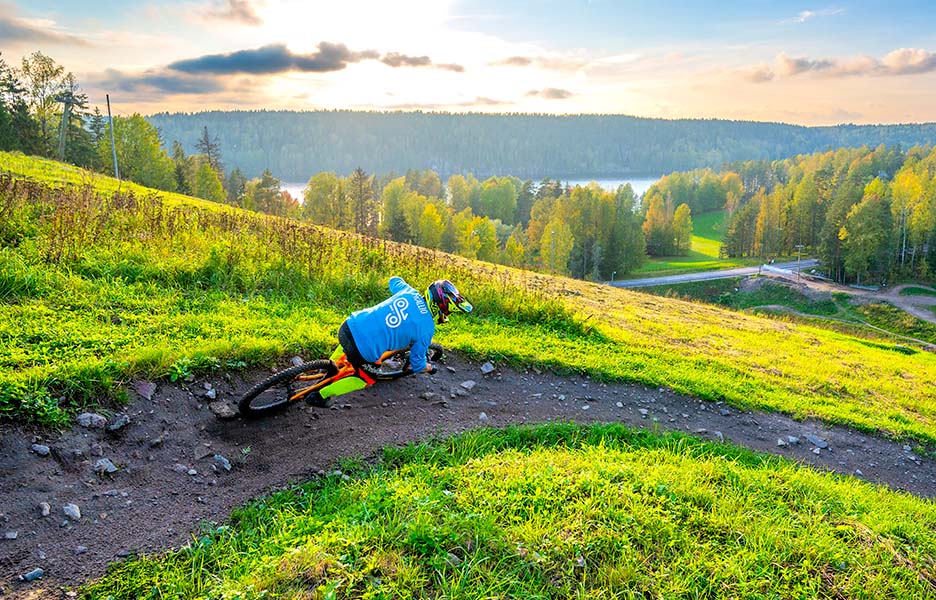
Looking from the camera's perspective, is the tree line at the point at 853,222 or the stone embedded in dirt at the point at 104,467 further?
the tree line at the point at 853,222

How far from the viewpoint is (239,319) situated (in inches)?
288

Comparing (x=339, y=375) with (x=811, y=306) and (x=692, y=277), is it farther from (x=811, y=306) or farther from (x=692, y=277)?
(x=692, y=277)

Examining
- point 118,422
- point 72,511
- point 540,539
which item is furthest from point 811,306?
point 72,511

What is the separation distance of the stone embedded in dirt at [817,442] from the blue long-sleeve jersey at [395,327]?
6.33m

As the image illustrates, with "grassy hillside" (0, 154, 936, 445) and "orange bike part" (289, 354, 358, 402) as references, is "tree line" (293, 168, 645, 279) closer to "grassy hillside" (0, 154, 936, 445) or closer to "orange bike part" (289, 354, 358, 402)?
"grassy hillside" (0, 154, 936, 445)

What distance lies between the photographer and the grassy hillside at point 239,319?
18.7 ft

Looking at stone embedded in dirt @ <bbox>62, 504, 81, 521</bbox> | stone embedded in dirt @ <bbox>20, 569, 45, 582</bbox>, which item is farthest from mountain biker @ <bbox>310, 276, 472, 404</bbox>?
stone embedded in dirt @ <bbox>20, 569, 45, 582</bbox>

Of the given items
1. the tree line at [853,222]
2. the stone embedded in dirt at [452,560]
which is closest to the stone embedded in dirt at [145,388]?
the stone embedded in dirt at [452,560]

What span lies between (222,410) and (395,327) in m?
2.03

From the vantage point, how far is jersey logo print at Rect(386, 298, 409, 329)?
18.1ft

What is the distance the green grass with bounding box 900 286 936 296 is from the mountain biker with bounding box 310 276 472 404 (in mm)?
70029

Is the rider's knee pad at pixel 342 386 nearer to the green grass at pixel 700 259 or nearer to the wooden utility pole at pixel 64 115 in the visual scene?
the wooden utility pole at pixel 64 115

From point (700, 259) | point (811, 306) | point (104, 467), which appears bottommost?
point (811, 306)

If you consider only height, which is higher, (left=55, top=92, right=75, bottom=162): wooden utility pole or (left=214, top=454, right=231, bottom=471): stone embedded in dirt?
(left=55, top=92, right=75, bottom=162): wooden utility pole
